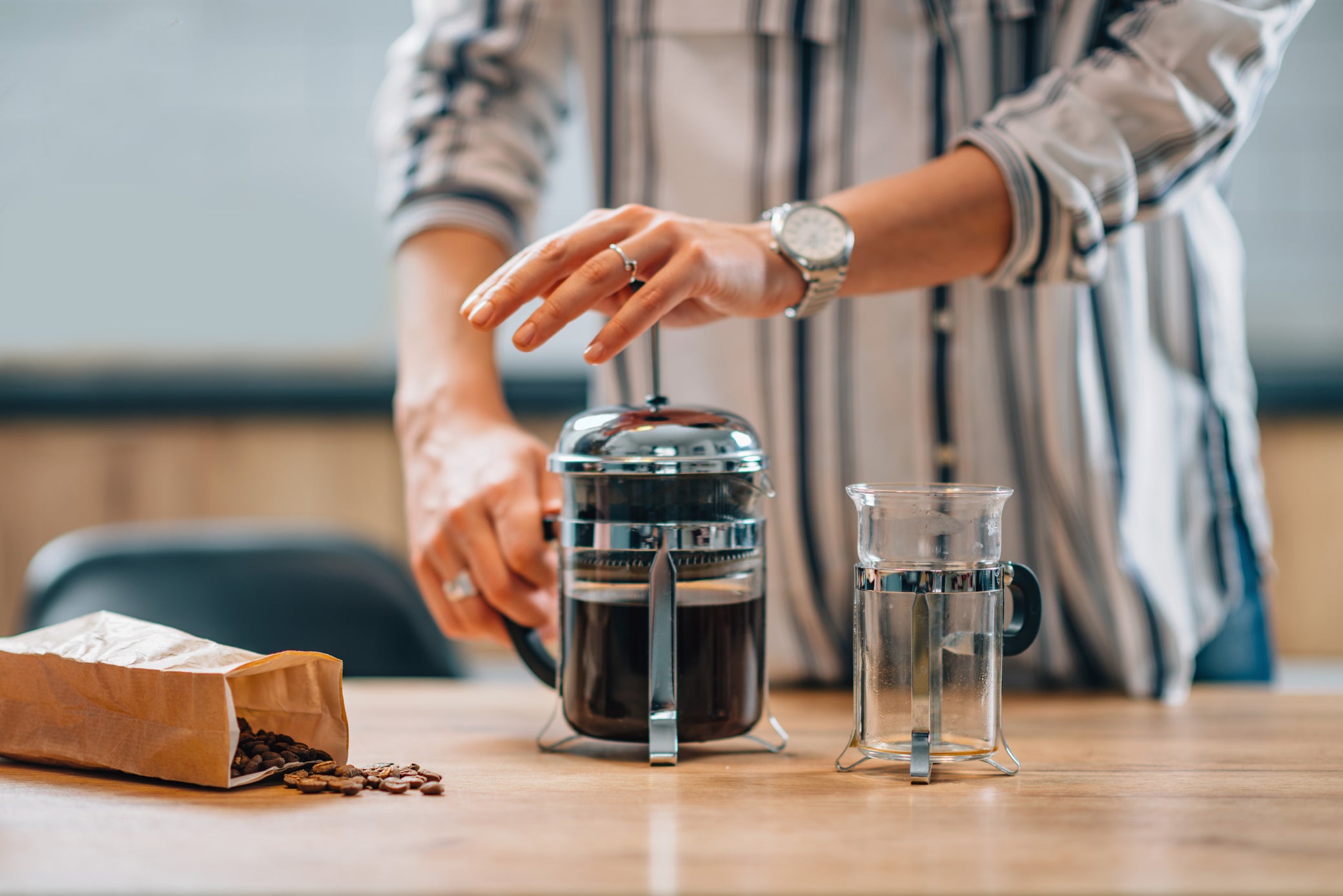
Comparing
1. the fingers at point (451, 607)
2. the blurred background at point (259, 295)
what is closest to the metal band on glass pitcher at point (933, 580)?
the fingers at point (451, 607)

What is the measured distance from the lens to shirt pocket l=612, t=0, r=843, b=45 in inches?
45.9

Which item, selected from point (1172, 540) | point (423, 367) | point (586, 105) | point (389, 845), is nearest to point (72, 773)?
point (389, 845)

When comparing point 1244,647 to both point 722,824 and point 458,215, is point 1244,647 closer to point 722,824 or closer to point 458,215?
point 722,824

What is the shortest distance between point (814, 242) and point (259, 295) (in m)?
1.83

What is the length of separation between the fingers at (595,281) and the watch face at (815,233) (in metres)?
0.11

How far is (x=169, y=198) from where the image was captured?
2.43 meters

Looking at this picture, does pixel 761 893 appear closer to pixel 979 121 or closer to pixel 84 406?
pixel 979 121

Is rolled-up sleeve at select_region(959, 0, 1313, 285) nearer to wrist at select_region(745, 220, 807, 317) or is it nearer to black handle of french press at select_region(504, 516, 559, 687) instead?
wrist at select_region(745, 220, 807, 317)

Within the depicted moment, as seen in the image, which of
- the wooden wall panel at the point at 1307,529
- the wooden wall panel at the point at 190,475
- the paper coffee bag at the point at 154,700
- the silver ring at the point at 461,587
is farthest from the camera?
the wooden wall panel at the point at 190,475

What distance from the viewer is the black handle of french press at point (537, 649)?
92 centimetres

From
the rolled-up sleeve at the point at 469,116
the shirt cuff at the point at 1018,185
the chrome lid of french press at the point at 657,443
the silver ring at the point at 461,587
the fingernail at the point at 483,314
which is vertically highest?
the rolled-up sleeve at the point at 469,116

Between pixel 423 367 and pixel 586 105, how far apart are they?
34 centimetres

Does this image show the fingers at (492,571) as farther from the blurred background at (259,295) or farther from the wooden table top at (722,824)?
the blurred background at (259,295)

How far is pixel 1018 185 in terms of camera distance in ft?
3.07
